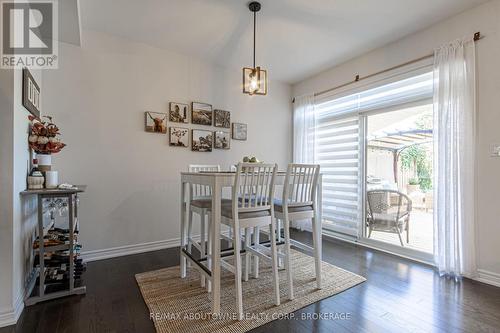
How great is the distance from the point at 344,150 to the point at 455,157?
4.79 ft

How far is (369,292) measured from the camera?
2.17 m

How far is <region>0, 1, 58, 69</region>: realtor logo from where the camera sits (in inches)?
66.4

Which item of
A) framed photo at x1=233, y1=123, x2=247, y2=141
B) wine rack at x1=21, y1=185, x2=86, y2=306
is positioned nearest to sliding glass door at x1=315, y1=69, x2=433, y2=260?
framed photo at x1=233, y1=123, x2=247, y2=141

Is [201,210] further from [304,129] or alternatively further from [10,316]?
[304,129]

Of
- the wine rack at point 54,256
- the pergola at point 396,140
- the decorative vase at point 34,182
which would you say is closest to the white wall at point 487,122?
the pergola at point 396,140

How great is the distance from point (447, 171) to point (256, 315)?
2329mm

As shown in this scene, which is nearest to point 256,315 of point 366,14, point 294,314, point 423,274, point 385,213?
point 294,314

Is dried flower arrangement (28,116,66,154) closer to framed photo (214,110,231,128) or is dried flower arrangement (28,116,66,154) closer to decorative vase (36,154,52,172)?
decorative vase (36,154,52,172)

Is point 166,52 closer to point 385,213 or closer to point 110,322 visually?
point 110,322

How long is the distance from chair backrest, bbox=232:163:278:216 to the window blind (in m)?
2.10

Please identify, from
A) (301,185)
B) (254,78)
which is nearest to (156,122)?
(254,78)

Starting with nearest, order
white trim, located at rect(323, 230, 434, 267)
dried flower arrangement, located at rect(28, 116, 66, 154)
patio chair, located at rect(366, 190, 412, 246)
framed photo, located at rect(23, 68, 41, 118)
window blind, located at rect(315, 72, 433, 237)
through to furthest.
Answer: framed photo, located at rect(23, 68, 41, 118), dried flower arrangement, located at rect(28, 116, 66, 154), white trim, located at rect(323, 230, 434, 267), patio chair, located at rect(366, 190, 412, 246), window blind, located at rect(315, 72, 433, 237)

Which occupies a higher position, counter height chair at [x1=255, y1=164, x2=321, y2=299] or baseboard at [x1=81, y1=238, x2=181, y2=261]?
counter height chair at [x1=255, y1=164, x2=321, y2=299]

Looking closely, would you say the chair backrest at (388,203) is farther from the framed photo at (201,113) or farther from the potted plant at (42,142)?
the potted plant at (42,142)
